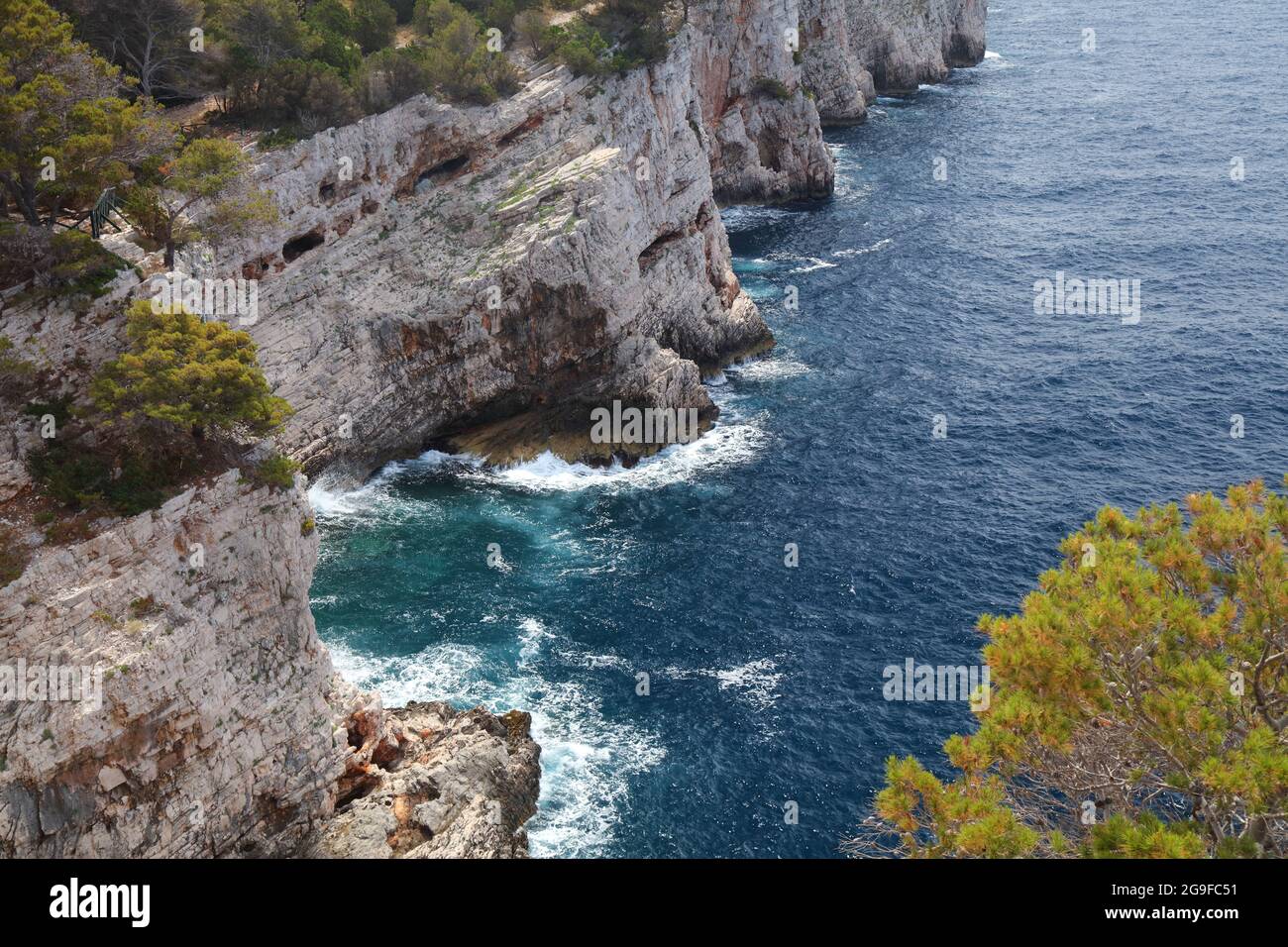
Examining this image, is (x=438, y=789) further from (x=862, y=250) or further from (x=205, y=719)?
(x=862, y=250)

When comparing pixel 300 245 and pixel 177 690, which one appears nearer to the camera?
pixel 177 690

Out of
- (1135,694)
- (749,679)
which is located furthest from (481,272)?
(1135,694)

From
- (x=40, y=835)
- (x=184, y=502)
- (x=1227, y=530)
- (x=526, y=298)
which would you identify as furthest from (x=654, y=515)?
(x=1227, y=530)

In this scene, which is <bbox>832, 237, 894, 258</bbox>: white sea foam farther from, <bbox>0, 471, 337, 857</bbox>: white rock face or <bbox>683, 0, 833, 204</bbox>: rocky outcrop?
<bbox>0, 471, 337, 857</bbox>: white rock face

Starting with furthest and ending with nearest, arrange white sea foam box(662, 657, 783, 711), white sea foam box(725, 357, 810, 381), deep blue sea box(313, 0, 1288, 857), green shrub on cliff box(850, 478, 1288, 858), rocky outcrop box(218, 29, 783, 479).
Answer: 1. white sea foam box(725, 357, 810, 381)
2. rocky outcrop box(218, 29, 783, 479)
3. white sea foam box(662, 657, 783, 711)
4. deep blue sea box(313, 0, 1288, 857)
5. green shrub on cliff box(850, 478, 1288, 858)

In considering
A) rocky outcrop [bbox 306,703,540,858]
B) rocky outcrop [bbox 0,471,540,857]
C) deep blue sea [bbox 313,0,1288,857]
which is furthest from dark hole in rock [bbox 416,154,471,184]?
rocky outcrop [bbox 306,703,540,858]

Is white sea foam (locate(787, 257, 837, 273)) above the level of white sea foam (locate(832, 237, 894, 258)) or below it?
below
